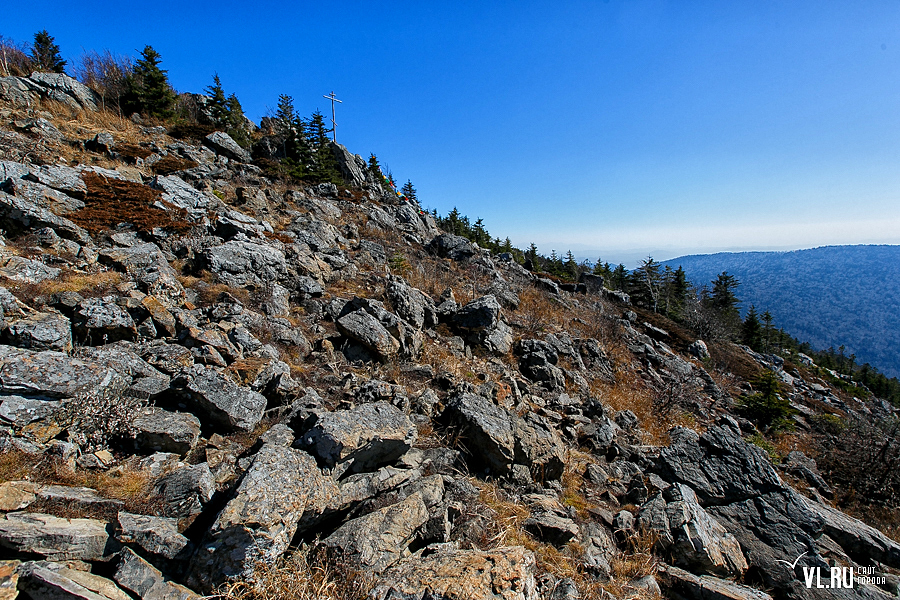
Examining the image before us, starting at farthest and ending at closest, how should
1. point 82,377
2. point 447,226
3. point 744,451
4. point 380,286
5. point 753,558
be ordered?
point 447,226
point 380,286
point 744,451
point 753,558
point 82,377

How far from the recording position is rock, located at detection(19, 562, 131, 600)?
2371 millimetres

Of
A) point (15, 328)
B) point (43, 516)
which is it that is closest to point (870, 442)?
point (43, 516)

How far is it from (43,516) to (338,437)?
244cm

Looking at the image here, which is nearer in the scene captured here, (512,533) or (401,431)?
(512,533)

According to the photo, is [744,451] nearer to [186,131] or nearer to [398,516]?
[398,516]

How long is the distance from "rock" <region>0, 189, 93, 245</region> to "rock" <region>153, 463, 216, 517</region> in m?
7.48

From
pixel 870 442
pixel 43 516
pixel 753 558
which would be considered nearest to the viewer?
pixel 43 516

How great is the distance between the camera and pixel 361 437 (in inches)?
177

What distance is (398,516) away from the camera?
3.84 metres

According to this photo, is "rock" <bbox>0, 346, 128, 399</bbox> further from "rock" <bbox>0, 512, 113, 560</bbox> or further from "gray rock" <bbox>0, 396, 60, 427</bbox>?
"rock" <bbox>0, 512, 113, 560</bbox>

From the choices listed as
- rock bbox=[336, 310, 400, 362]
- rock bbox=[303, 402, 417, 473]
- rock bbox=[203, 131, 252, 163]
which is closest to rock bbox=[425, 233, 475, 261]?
rock bbox=[203, 131, 252, 163]

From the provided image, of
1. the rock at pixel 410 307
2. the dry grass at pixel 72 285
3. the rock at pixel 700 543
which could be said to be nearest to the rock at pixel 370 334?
the rock at pixel 410 307

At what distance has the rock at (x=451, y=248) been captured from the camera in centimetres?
2056

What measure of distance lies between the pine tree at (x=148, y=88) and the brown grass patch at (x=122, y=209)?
13.2 metres
